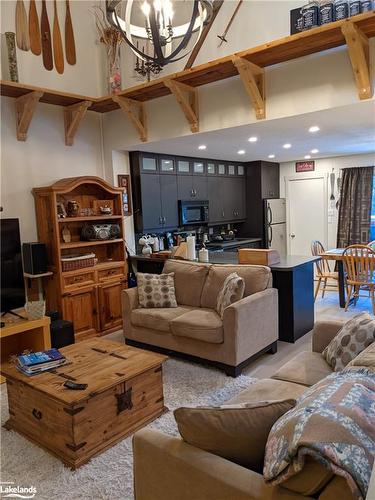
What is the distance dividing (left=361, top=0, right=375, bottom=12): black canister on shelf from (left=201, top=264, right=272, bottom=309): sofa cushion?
2.34 meters

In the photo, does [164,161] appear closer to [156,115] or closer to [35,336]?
[156,115]

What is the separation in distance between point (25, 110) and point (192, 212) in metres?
2.93

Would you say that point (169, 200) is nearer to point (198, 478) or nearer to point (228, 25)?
point (228, 25)

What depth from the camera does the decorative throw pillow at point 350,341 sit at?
87.4 inches

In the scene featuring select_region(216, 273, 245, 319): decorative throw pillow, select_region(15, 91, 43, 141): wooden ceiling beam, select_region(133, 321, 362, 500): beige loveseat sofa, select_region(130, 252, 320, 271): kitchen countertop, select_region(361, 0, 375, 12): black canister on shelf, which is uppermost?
select_region(361, 0, 375, 12): black canister on shelf

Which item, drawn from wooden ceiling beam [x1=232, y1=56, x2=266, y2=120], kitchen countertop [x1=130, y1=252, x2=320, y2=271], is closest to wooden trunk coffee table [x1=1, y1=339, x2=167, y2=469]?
kitchen countertop [x1=130, y1=252, x2=320, y2=271]

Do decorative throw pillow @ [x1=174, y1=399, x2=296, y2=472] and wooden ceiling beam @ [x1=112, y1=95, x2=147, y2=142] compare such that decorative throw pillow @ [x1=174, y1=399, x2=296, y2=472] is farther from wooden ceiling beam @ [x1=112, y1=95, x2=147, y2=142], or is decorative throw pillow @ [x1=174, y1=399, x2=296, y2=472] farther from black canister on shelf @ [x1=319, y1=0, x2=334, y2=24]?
wooden ceiling beam @ [x1=112, y1=95, x2=147, y2=142]

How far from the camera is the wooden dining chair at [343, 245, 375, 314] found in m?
5.11

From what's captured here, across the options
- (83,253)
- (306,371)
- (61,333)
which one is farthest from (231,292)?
(83,253)

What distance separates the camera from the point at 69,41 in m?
4.75

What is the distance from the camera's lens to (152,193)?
221 inches

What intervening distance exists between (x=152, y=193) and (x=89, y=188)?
3.10 feet

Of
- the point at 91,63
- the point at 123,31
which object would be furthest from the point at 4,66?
the point at 123,31

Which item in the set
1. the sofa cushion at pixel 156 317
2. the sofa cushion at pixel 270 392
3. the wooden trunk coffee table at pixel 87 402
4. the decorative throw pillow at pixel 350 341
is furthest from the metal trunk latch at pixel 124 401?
the decorative throw pillow at pixel 350 341
